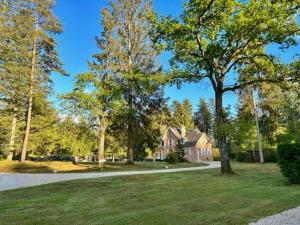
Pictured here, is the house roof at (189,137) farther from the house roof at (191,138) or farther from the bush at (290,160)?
the bush at (290,160)

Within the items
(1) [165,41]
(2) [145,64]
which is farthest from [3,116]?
(1) [165,41]

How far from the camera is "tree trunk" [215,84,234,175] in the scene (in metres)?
14.5

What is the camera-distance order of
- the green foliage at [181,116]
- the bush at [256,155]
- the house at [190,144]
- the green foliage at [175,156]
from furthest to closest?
the green foliage at [181,116] → the house at [190,144] → the green foliage at [175,156] → the bush at [256,155]

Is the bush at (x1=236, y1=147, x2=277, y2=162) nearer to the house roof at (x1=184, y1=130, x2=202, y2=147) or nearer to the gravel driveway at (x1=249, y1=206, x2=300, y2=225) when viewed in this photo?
the house roof at (x1=184, y1=130, x2=202, y2=147)

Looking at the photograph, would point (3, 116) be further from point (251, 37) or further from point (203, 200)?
point (203, 200)

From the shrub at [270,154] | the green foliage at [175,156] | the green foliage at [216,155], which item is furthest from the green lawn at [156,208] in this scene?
the green foliage at [216,155]

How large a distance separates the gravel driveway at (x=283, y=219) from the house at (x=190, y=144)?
1647 inches

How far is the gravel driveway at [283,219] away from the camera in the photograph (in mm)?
4750

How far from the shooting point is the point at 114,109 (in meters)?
24.6

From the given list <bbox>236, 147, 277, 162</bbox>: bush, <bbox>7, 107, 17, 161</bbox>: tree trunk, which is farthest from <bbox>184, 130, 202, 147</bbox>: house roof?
<bbox>7, 107, 17, 161</bbox>: tree trunk

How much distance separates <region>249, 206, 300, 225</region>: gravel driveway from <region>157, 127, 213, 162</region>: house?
41.8 meters

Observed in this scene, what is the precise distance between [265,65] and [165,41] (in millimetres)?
5572

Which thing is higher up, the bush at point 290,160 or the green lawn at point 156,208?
the bush at point 290,160

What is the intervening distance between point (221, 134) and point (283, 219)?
9644mm
